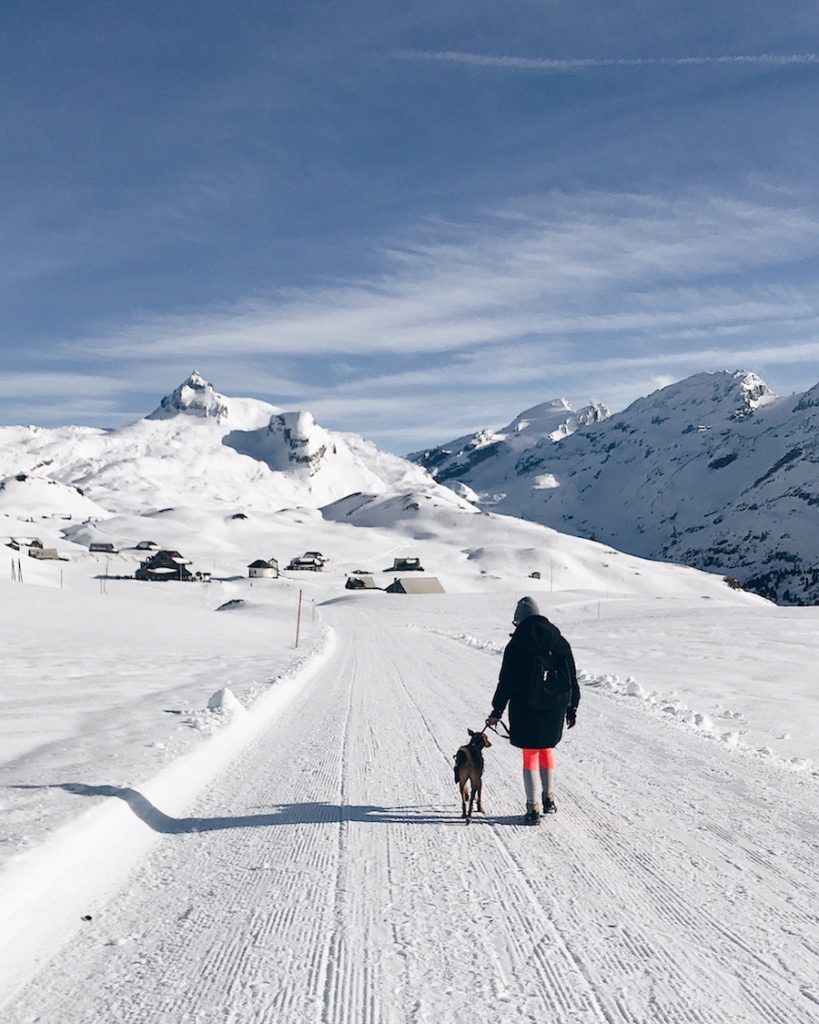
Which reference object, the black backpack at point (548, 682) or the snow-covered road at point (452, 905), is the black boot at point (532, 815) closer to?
the snow-covered road at point (452, 905)

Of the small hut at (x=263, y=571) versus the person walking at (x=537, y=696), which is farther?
the small hut at (x=263, y=571)

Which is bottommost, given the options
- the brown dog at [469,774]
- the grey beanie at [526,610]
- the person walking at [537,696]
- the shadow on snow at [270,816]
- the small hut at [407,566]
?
the shadow on snow at [270,816]

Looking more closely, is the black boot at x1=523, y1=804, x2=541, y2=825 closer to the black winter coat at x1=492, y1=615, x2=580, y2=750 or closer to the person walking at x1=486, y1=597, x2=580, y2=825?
the person walking at x1=486, y1=597, x2=580, y2=825

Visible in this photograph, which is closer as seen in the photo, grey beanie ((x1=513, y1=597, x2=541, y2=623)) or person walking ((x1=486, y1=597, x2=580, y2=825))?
person walking ((x1=486, y1=597, x2=580, y2=825))

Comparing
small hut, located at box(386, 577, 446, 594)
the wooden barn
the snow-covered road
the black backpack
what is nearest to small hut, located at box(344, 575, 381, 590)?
small hut, located at box(386, 577, 446, 594)

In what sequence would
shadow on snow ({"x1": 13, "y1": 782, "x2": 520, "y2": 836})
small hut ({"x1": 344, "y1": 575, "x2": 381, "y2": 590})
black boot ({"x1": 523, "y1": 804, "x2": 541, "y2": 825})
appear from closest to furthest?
shadow on snow ({"x1": 13, "y1": 782, "x2": 520, "y2": 836}) < black boot ({"x1": 523, "y1": 804, "x2": 541, "y2": 825}) < small hut ({"x1": 344, "y1": 575, "x2": 381, "y2": 590})

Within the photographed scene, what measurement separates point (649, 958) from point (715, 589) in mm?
119899

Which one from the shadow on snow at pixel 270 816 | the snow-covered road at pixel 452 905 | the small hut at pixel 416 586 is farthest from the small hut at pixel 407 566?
the shadow on snow at pixel 270 816

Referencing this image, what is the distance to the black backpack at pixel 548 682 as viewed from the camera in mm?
6914

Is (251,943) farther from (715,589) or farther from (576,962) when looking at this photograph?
(715,589)

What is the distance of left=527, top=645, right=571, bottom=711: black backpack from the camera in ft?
22.7

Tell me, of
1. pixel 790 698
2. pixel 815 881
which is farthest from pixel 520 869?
pixel 790 698

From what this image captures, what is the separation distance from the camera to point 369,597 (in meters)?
76.9

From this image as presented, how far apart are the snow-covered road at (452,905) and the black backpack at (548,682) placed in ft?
3.40
